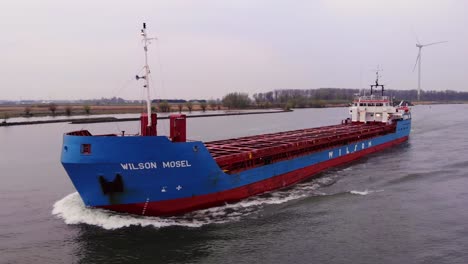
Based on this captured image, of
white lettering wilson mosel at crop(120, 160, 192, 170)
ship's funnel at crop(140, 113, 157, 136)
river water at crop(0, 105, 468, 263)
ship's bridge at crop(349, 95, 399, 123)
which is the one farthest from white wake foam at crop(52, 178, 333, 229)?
ship's bridge at crop(349, 95, 399, 123)

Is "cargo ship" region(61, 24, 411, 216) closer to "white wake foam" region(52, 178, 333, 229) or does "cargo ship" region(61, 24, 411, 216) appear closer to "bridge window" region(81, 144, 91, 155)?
"bridge window" region(81, 144, 91, 155)

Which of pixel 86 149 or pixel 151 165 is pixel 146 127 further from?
pixel 86 149

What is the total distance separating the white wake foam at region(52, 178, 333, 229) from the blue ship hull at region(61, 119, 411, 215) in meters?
0.28

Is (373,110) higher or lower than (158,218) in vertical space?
higher

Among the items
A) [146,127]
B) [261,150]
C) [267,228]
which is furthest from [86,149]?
[261,150]

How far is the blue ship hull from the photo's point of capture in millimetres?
11180

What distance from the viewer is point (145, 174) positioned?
11.5 metres

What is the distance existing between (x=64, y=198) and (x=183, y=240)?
23.0 feet

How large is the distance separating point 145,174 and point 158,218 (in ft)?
5.36

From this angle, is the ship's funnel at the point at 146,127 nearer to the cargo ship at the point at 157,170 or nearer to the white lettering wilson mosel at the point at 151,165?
the cargo ship at the point at 157,170

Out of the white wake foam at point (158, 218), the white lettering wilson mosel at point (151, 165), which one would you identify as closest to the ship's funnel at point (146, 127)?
the white lettering wilson mosel at point (151, 165)

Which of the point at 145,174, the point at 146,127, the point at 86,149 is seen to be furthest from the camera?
the point at 146,127

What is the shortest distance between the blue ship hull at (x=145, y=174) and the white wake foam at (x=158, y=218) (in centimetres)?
28

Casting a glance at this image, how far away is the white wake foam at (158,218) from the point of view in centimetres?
1179
